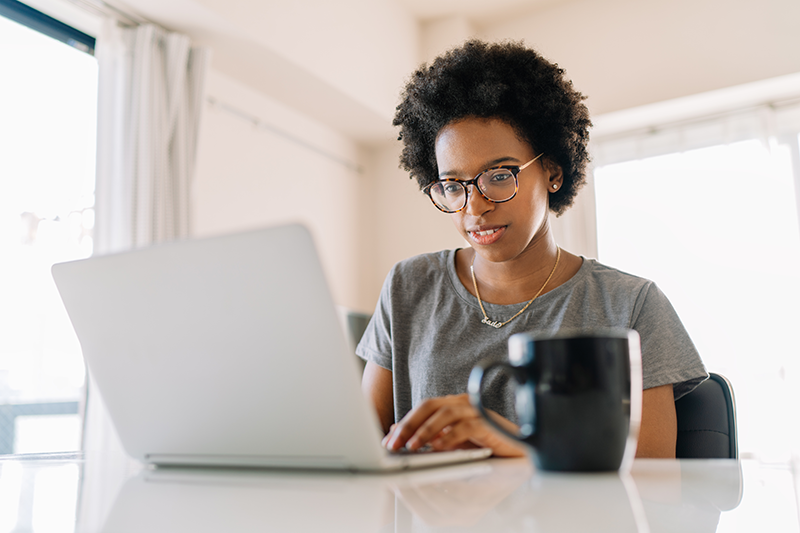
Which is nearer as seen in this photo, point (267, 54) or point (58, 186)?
point (58, 186)

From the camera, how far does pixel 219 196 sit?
2.96 metres

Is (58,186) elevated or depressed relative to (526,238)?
elevated

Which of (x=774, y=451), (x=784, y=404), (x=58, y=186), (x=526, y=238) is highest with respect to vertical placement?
(x=58, y=186)

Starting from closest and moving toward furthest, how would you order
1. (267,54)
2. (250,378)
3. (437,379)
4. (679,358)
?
(250,378), (679,358), (437,379), (267,54)

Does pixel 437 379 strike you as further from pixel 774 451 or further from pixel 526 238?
pixel 774 451

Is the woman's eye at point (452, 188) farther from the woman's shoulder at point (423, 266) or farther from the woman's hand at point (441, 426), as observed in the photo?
the woman's hand at point (441, 426)

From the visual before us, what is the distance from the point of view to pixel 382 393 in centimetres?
133

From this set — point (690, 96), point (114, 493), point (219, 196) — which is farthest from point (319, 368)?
point (690, 96)

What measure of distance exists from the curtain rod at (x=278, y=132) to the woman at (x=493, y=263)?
1777 mm

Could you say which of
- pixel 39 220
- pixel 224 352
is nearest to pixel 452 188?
pixel 224 352

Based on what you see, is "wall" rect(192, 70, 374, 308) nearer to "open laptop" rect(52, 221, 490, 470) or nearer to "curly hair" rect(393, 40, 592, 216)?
"curly hair" rect(393, 40, 592, 216)

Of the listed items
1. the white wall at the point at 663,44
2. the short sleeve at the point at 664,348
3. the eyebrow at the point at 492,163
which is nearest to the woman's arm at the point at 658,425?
the short sleeve at the point at 664,348

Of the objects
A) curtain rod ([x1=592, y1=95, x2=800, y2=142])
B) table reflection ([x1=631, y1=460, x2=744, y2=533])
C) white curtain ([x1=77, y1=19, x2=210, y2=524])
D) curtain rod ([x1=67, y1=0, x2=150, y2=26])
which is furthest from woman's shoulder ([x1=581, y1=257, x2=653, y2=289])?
curtain rod ([x1=592, y1=95, x2=800, y2=142])

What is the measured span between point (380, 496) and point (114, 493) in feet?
0.77
